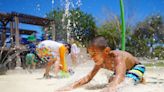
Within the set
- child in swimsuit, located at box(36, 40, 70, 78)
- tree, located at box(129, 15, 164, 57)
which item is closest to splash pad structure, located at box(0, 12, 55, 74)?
child in swimsuit, located at box(36, 40, 70, 78)

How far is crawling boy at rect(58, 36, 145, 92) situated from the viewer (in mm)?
4449

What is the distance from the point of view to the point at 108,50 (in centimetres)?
470

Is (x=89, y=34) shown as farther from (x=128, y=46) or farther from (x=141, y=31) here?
(x=128, y=46)

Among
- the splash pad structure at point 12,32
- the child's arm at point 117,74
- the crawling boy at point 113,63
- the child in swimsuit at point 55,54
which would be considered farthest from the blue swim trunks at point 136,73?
the splash pad structure at point 12,32

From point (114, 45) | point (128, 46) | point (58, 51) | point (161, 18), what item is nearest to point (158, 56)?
point (128, 46)

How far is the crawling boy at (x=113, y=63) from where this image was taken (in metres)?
4.45

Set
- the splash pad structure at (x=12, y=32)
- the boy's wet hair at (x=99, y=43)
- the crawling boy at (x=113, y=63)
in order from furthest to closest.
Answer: the splash pad structure at (x=12, y=32)
the boy's wet hair at (x=99, y=43)
the crawling boy at (x=113, y=63)

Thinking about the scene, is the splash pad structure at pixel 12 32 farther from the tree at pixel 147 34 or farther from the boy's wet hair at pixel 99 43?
the tree at pixel 147 34

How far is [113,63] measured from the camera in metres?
4.80

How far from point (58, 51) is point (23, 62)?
728cm

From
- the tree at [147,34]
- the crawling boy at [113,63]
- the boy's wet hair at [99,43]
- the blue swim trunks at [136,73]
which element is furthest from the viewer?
the tree at [147,34]

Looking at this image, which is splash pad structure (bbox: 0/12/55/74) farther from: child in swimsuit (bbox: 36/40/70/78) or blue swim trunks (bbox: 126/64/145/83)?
blue swim trunks (bbox: 126/64/145/83)

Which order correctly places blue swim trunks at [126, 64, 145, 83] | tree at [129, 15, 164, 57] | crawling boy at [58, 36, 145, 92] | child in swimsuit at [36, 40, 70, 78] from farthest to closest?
tree at [129, 15, 164, 57], child in swimsuit at [36, 40, 70, 78], blue swim trunks at [126, 64, 145, 83], crawling boy at [58, 36, 145, 92]

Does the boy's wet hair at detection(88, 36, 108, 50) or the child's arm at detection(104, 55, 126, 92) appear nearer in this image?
the child's arm at detection(104, 55, 126, 92)
